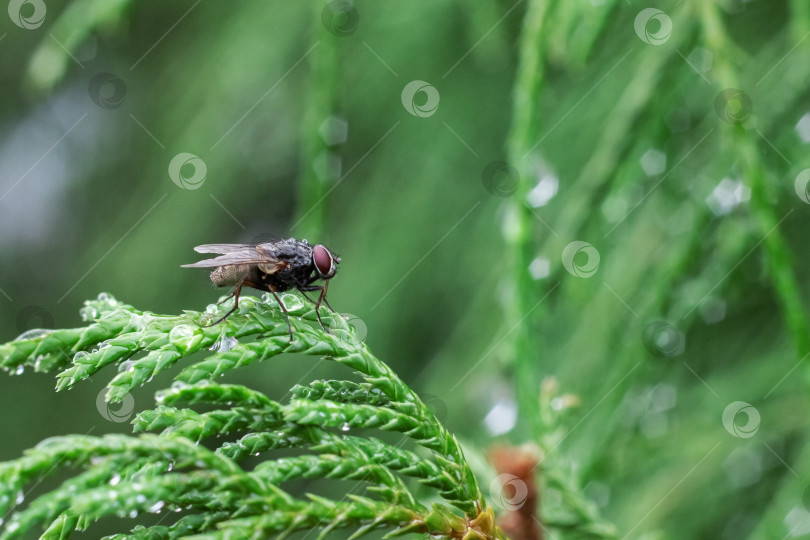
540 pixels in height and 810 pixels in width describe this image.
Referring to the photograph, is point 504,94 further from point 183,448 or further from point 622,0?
point 183,448

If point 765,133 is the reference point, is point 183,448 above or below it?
below

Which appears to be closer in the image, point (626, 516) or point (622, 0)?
point (622, 0)

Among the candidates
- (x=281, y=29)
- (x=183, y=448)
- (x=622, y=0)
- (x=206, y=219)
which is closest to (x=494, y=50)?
(x=622, y=0)

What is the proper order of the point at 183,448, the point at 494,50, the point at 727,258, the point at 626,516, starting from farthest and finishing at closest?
the point at 494,50 < the point at 626,516 < the point at 727,258 < the point at 183,448
